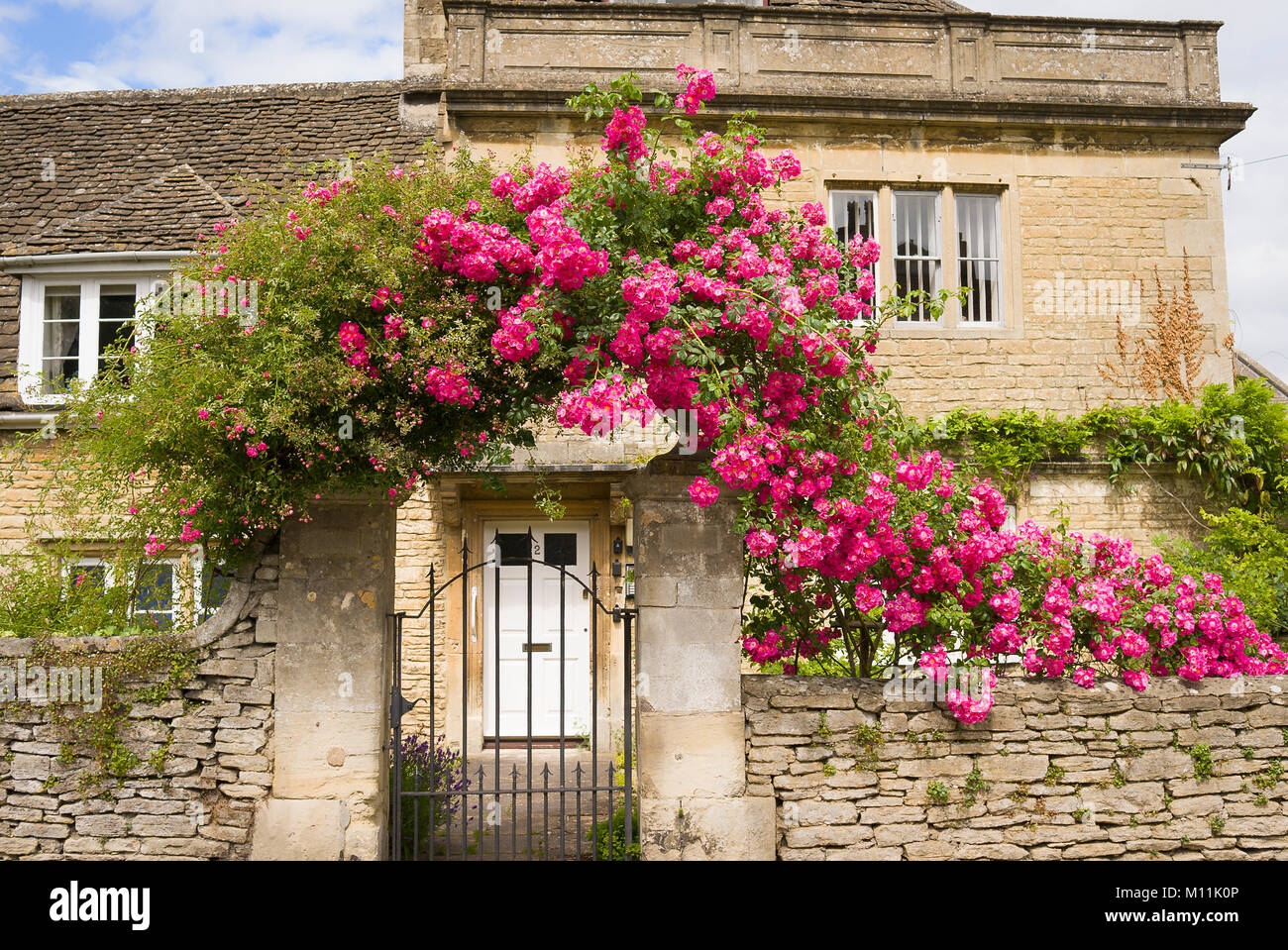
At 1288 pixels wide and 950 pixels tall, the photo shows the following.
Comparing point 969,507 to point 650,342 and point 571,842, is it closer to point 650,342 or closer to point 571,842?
point 650,342

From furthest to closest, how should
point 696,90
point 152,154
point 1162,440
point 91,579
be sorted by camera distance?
point 152,154 < point 1162,440 < point 91,579 < point 696,90

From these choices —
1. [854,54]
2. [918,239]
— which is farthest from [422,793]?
[854,54]

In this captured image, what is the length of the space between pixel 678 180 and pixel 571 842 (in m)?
4.18

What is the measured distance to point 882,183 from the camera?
10.1 m

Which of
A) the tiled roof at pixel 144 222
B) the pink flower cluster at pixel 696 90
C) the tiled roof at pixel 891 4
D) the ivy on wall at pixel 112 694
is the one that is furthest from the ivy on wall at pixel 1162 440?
the tiled roof at pixel 144 222

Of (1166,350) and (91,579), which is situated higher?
(1166,350)

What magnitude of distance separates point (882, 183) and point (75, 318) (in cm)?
904

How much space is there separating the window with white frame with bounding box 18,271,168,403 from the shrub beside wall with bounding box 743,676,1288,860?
27.2 ft

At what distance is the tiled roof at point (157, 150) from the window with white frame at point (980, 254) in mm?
6219

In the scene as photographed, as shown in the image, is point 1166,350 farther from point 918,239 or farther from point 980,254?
point 918,239

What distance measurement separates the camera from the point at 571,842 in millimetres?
5914

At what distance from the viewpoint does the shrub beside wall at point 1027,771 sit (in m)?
5.06

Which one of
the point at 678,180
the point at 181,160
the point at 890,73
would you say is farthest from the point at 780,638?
the point at 181,160

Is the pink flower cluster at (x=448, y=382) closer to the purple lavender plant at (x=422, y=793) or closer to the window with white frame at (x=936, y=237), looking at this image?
the purple lavender plant at (x=422, y=793)
